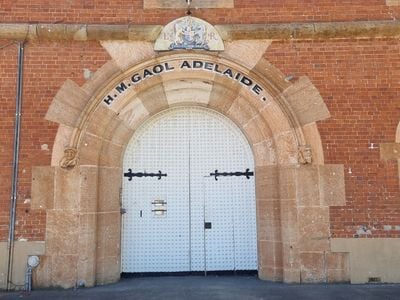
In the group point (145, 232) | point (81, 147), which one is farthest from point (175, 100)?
point (145, 232)

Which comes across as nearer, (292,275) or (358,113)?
(292,275)

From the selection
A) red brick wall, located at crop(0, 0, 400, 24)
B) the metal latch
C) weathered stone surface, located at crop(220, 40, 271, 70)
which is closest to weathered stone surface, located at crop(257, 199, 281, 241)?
the metal latch

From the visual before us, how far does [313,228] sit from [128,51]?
4265 mm

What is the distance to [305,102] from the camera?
6.70 meters

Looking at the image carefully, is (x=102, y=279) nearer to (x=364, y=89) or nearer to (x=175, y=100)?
(x=175, y=100)

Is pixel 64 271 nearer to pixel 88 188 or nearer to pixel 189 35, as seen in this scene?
pixel 88 188

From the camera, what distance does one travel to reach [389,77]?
22.3 ft

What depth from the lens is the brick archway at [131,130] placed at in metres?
6.37

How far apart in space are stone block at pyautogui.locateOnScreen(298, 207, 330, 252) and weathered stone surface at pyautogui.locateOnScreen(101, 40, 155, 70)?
3.66 m

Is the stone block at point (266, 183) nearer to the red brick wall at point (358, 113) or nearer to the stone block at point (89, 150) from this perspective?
the red brick wall at point (358, 113)

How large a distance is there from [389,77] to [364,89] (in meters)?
0.49

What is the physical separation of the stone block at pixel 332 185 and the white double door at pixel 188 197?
129 centimetres

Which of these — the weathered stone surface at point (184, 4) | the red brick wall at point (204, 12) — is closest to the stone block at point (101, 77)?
the red brick wall at point (204, 12)

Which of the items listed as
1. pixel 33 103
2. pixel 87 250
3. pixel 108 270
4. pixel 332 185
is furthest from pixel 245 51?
pixel 108 270
